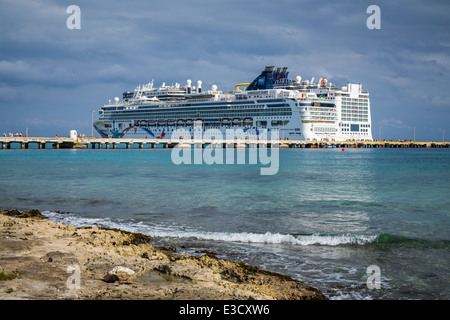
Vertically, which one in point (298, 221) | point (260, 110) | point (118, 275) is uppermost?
point (260, 110)

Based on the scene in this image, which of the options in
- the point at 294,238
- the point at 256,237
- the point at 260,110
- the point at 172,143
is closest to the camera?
the point at 294,238

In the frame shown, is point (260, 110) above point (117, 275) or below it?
above

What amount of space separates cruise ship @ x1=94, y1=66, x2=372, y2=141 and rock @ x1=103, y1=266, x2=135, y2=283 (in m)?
89.8

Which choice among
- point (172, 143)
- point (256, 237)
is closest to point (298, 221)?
point (256, 237)

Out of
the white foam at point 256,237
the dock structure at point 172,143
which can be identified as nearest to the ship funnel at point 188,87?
the dock structure at point 172,143

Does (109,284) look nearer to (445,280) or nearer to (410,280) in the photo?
(410,280)

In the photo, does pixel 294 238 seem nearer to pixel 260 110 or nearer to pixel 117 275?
pixel 117 275

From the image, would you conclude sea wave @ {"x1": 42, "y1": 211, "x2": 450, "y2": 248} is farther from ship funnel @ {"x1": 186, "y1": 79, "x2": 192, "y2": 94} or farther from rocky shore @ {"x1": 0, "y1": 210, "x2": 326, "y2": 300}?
ship funnel @ {"x1": 186, "y1": 79, "x2": 192, "y2": 94}

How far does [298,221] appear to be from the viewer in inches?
550

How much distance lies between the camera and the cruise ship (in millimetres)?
96250

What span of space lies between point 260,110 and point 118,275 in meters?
93.6

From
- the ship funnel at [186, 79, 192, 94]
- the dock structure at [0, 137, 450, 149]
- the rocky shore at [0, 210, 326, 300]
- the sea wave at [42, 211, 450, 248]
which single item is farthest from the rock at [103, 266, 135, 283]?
the ship funnel at [186, 79, 192, 94]

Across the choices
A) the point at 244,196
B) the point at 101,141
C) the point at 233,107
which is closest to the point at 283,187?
the point at 244,196

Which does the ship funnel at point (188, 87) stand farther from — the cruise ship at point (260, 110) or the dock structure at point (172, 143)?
the dock structure at point (172, 143)
